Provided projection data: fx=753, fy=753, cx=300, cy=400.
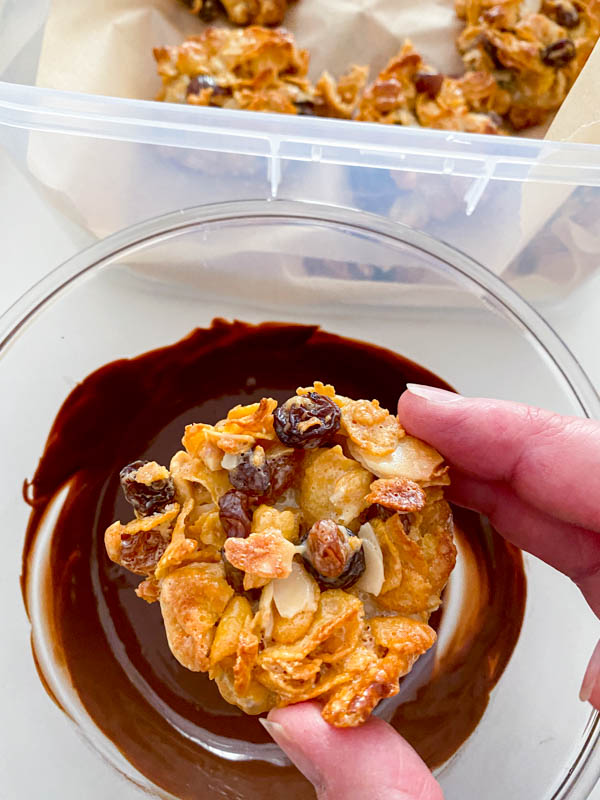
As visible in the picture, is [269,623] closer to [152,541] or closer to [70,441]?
[152,541]

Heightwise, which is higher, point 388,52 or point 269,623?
point 388,52

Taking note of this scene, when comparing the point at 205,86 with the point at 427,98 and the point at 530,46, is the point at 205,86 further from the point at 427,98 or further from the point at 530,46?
the point at 530,46

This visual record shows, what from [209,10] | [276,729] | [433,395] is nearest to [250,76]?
[209,10]

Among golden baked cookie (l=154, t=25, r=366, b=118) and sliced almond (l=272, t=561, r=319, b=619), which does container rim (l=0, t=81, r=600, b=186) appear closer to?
golden baked cookie (l=154, t=25, r=366, b=118)

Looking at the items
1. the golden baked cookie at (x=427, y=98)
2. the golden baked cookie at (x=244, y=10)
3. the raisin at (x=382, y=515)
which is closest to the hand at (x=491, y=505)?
the raisin at (x=382, y=515)

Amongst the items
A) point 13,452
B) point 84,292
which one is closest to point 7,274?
point 84,292
